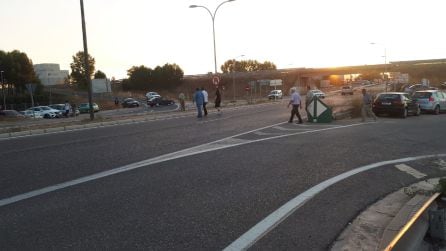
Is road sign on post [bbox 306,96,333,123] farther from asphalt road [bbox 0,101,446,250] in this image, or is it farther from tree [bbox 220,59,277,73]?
tree [bbox 220,59,277,73]

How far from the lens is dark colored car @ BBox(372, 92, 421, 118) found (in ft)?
85.5

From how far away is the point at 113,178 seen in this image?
8.48 meters

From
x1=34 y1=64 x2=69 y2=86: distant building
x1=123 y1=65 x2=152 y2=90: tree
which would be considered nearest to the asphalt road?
x1=123 y1=65 x2=152 y2=90: tree

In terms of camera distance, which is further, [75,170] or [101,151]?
[101,151]

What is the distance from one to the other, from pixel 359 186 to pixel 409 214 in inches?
70.5

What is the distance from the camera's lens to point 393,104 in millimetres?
26188

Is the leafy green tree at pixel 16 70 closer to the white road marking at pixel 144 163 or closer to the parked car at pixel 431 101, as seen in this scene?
the parked car at pixel 431 101

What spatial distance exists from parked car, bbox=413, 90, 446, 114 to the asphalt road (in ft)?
56.7

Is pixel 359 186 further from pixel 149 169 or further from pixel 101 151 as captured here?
pixel 101 151

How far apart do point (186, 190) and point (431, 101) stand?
2632 cm

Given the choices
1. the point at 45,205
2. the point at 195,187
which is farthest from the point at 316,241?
the point at 45,205

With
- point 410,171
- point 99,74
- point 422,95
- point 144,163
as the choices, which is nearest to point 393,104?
point 422,95

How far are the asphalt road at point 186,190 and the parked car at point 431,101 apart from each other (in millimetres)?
17293

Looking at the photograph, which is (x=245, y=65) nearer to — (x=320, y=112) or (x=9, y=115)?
(x=9, y=115)
